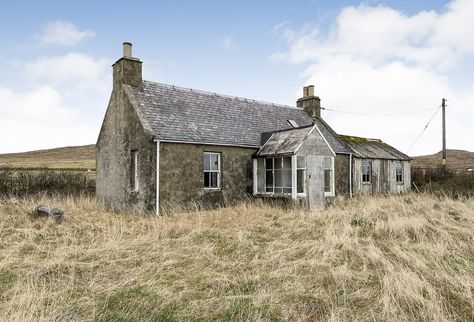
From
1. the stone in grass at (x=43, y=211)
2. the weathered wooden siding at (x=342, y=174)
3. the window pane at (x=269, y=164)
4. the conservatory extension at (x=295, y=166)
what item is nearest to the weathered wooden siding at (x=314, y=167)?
the conservatory extension at (x=295, y=166)

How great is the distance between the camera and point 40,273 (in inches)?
273

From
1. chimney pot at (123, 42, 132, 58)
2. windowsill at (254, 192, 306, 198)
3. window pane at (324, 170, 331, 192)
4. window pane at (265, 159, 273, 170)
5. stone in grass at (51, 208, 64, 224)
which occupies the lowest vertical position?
stone in grass at (51, 208, 64, 224)

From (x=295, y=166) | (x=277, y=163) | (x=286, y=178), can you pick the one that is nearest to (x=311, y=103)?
(x=277, y=163)

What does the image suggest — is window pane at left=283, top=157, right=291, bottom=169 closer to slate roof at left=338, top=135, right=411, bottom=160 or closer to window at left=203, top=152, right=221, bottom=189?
window at left=203, top=152, right=221, bottom=189

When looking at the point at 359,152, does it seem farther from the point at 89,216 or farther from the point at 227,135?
the point at 89,216

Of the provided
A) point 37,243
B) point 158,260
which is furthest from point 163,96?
point 158,260

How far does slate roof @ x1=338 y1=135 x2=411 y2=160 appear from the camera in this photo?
23587mm

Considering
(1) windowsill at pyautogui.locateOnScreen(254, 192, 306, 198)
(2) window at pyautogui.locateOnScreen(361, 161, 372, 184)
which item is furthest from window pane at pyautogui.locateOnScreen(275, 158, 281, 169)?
(2) window at pyautogui.locateOnScreen(361, 161, 372, 184)

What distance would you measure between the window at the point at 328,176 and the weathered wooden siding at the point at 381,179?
384 centimetres

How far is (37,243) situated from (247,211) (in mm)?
7749

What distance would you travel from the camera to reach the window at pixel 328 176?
18875mm

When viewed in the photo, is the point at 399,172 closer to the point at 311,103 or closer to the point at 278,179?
the point at 311,103

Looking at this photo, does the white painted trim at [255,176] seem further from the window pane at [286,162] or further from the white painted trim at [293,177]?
the white painted trim at [293,177]

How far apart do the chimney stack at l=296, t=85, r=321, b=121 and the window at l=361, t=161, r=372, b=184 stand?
4534mm
